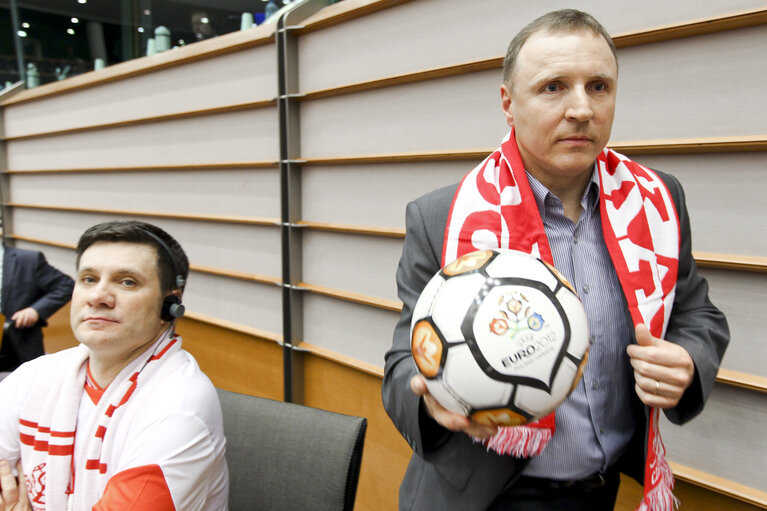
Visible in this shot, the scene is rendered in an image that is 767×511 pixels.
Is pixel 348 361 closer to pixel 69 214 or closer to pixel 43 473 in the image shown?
pixel 43 473

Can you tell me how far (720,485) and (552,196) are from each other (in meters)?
1.26

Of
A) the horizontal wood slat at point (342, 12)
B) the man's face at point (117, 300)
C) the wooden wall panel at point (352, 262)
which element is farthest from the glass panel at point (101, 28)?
the man's face at point (117, 300)

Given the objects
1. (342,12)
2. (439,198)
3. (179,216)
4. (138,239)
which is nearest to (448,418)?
(439,198)

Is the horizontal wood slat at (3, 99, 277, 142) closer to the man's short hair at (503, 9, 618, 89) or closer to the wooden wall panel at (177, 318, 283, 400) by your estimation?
the wooden wall panel at (177, 318, 283, 400)

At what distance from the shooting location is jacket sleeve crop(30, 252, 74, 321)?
128 inches

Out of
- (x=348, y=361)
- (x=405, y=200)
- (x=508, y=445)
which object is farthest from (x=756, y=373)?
(x=348, y=361)

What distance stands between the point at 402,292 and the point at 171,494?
0.67m

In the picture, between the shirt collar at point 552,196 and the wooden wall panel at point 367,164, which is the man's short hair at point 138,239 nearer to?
the shirt collar at point 552,196

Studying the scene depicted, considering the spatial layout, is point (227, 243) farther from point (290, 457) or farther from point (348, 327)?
point (290, 457)

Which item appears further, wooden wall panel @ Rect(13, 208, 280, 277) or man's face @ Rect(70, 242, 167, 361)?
wooden wall panel @ Rect(13, 208, 280, 277)

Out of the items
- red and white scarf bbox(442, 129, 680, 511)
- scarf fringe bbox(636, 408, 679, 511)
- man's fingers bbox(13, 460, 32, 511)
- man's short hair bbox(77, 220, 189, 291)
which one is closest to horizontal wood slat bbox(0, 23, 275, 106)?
man's short hair bbox(77, 220, 189, 291)

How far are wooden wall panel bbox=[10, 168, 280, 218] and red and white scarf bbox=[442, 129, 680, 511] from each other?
2380 millimetres

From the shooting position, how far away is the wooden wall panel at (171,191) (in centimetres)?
353

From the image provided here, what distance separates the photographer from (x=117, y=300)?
1.40 m
